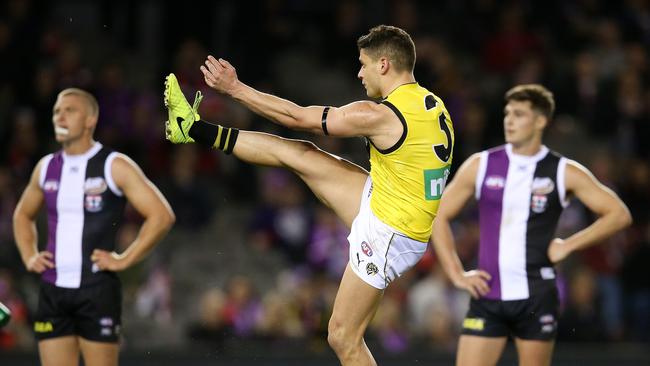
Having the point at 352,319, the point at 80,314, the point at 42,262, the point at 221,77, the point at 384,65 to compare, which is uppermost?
the point at 384,65

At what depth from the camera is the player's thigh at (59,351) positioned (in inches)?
303

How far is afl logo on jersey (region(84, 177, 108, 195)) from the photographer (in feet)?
26.1

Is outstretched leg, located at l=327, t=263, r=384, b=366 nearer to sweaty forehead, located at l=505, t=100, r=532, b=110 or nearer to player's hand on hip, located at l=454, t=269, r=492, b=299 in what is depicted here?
player's hand on hip, located at l=454, t=269, r=492, b=299

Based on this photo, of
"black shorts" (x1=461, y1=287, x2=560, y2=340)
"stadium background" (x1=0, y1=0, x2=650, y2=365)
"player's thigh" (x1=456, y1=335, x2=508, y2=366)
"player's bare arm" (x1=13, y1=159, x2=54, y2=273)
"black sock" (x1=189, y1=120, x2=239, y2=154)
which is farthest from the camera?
"stadium background" (x1=0, y1=0, x2=650, y2=365)

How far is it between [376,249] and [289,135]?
6466mm

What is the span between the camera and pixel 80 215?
7.94m

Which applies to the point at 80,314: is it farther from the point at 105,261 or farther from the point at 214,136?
the point at 214,136

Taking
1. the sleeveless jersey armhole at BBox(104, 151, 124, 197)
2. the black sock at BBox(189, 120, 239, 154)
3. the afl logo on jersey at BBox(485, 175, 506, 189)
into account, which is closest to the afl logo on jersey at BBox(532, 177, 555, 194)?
the afl logo on jersey at BBox(485, 175, 506, 189)

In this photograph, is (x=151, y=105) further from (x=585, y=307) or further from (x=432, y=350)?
(x=585, y=307)

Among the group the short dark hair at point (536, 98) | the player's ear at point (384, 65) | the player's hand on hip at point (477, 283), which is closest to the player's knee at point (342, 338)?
the player's hand on hip at point (477, 283)

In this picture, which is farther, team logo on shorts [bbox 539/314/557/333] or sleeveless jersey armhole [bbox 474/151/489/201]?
sleeveless jersey armhole [bbox 474/151/489/201]

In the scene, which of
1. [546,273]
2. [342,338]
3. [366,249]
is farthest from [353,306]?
[546,273]

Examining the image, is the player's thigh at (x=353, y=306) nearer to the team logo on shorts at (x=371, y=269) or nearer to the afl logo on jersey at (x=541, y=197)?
the team logo on shorts at (x=371, y=269)

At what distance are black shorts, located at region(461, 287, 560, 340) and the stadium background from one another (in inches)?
124
